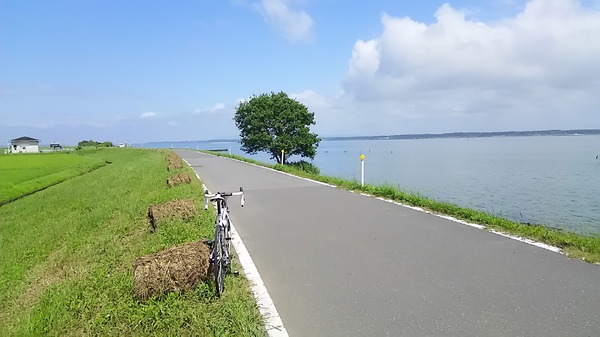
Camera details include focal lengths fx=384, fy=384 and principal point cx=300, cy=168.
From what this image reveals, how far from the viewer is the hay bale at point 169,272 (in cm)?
469

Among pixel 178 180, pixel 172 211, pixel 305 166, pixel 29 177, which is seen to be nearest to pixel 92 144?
pixel 29 177

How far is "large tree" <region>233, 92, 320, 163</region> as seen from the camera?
37.3 meters

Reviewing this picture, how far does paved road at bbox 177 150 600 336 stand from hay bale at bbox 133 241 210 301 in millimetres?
914

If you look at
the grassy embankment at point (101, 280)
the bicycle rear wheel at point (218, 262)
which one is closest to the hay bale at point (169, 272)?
the grassy embankment at point (101, 280)

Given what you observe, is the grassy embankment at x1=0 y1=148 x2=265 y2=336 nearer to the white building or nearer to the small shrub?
the small shrub

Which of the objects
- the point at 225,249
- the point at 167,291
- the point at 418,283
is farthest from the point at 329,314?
the point at 167,291

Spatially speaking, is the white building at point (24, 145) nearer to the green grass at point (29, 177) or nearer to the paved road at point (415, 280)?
the green grass at point (29, 177)

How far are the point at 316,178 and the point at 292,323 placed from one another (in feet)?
42.0

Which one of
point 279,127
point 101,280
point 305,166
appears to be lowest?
point 305,166

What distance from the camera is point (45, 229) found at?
12.0 m

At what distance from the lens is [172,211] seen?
8.46 metres

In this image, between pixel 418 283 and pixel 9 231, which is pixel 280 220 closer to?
pixel 418 283

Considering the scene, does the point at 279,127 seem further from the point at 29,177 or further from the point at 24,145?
the point at 24,145

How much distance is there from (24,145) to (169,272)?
88.8 metres
